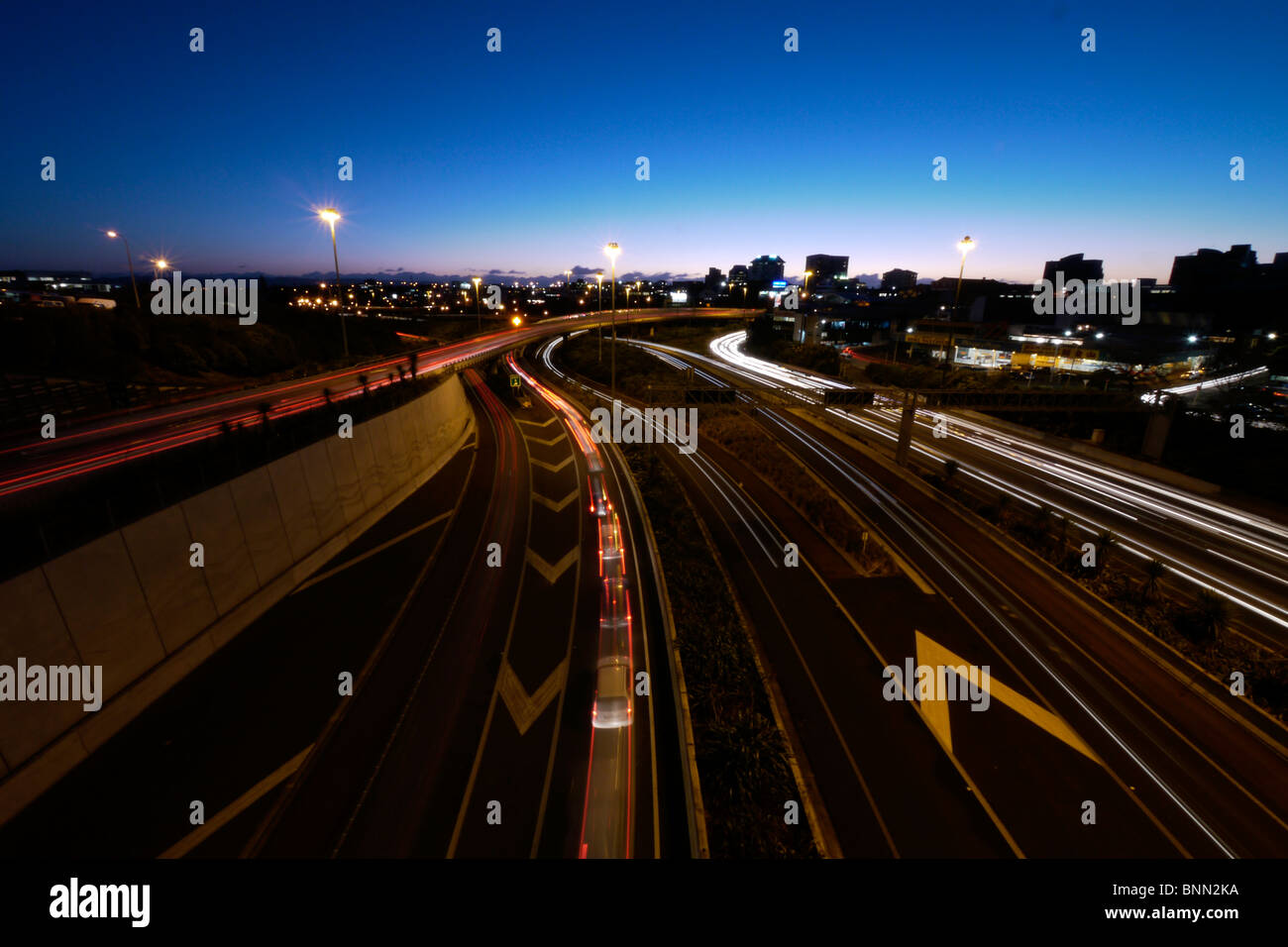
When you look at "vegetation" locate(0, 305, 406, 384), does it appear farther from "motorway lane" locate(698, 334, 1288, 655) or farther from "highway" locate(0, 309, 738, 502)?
"motorway lane" locate(698, 334, 1288, 655)

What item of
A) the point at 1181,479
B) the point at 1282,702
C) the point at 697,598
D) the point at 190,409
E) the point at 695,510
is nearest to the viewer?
the point at 1282,702

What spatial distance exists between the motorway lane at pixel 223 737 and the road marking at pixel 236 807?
44 mm

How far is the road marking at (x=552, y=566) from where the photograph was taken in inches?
847

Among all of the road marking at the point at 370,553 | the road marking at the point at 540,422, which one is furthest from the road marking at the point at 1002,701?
the road marking at the point at 540,422

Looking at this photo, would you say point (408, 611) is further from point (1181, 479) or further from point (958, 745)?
point (1181, 479)

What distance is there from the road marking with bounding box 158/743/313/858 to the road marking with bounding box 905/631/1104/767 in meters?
17.6

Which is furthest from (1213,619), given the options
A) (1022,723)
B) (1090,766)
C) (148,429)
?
(148,429)

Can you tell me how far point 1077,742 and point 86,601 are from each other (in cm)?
2680

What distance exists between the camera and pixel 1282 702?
635 inches

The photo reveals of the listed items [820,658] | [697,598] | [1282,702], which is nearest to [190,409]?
[697,598]

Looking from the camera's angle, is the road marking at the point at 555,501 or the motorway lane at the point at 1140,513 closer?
the motorway lane at the point at 1140,513

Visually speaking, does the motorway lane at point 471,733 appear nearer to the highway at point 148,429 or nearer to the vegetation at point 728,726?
the vegetation at point 728,726

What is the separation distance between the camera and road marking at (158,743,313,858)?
1100 centimetres

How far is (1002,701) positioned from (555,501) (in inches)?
855
